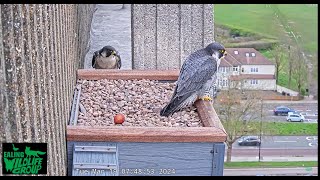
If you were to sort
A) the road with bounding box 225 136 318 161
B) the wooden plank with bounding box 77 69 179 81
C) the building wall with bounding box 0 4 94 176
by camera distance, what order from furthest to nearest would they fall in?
the wooden plank with bounding box 77 69 179 81 < the road with bounding box 225 136 318 161 < the building wall with bounding box 0 4 94 176

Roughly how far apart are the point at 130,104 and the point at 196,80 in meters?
0.28

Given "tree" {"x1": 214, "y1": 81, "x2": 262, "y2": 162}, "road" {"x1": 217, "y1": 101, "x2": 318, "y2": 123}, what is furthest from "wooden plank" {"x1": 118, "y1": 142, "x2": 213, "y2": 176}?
"tree" {"x1": 214, "y1": 81, "x2": 262, "y2": 162}

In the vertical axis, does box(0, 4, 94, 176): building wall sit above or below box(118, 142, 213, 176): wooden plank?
above

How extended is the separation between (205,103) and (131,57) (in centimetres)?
156

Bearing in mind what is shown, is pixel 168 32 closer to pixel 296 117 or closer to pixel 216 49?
pixel 216 49

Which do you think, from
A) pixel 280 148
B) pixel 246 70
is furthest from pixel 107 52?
pixel 280 148

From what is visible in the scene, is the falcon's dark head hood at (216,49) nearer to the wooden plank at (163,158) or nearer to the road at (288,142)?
the road at (288,142)

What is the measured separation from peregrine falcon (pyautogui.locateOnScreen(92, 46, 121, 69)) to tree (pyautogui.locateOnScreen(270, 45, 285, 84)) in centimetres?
114

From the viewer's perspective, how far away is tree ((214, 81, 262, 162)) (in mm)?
3984

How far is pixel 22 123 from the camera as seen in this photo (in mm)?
1977

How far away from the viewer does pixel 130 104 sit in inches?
129

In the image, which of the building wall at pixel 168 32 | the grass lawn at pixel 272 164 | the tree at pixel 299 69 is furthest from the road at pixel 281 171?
the building wall at pixel 168 32

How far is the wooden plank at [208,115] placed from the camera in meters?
2.77

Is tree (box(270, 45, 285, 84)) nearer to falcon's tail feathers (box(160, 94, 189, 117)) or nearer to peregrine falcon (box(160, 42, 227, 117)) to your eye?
peregrine falcon (box(160, 42, 227, 117))
